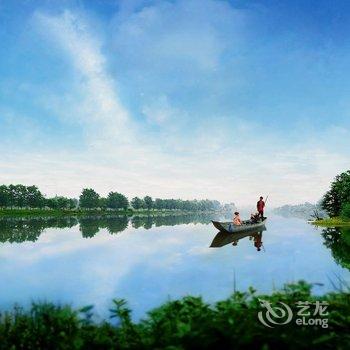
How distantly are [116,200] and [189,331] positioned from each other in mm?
167863

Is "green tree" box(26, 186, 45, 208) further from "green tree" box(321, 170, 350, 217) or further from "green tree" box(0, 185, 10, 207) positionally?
"green tree" box(321, 170, 350, 217)

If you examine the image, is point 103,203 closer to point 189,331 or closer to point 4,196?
point 4,196

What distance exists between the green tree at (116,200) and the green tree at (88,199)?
10.7 metres

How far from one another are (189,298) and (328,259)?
15.5m

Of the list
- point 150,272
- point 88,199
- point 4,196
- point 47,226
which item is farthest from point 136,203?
point 150,272

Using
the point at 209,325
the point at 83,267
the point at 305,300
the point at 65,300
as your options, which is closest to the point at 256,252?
the point at 83,267

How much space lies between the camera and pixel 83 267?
1798cm

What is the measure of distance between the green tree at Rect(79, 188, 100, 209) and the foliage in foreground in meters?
153

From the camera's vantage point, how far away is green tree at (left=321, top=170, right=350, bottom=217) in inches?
2251

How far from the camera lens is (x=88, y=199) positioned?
509 feet

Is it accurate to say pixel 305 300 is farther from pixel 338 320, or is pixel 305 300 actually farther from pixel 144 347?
pixel 144 347

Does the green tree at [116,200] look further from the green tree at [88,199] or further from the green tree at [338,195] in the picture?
the green tree at [338,195]

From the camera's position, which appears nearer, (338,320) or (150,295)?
(338,320)

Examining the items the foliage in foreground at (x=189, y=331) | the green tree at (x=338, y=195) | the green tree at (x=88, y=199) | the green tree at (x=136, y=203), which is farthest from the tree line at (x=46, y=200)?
the foliage in foreground at (x=189, y=331)
